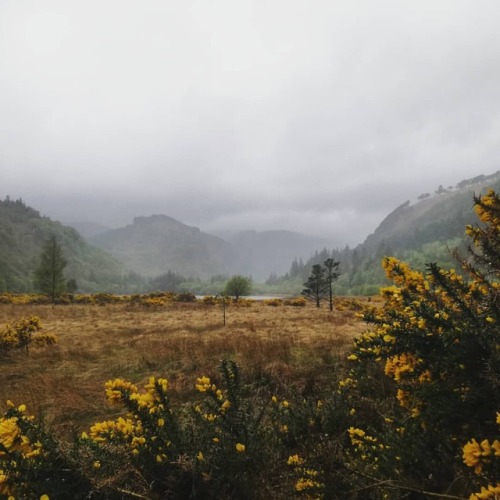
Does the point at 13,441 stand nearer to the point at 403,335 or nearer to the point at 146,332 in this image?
the point at 403,335

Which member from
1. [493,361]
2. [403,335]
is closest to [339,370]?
[403,335]

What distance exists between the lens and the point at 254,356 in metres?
9.27

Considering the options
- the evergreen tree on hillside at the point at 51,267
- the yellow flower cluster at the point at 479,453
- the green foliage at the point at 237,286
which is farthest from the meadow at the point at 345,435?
the green foliage at the point at 237,286

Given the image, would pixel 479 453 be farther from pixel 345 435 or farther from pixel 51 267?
pixel 51 267

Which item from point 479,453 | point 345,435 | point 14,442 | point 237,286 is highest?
point 479,453

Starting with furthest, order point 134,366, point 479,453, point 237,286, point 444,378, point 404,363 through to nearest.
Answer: point 237,286
point 134,366
point 404,363
point 444,378
point 479,453

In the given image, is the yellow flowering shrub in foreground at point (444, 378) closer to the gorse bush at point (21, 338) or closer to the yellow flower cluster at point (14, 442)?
the yellow flower cluster at point (14, 442)

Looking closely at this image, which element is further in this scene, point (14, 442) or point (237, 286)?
point (237, 286)

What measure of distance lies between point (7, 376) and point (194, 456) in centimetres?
983

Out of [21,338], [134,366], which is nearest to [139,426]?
[134,366]

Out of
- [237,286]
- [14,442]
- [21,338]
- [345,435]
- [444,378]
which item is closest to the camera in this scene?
[14,442]

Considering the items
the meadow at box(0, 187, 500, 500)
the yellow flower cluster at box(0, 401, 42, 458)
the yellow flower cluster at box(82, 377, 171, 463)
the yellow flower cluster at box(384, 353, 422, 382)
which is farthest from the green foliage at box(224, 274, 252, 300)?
the yellow flower cluster at box(0, 401, 42, 458)

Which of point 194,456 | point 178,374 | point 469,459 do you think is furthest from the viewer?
point 178,374

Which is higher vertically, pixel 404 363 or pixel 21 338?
pixel 404 363
